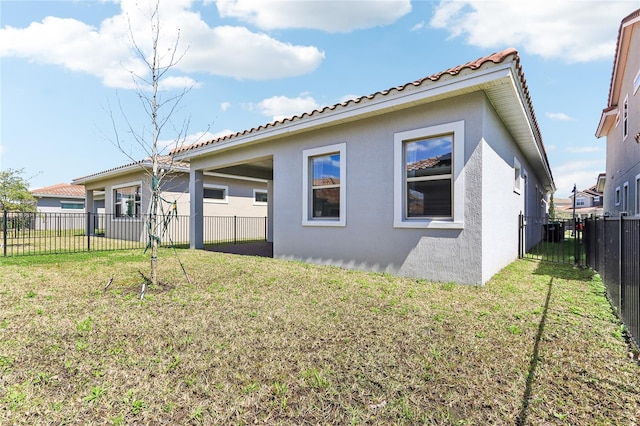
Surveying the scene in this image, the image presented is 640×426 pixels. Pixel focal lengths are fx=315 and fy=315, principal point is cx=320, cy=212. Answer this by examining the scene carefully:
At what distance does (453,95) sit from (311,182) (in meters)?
3.62

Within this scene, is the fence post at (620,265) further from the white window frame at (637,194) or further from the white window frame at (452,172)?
the white window frame at (637,194)

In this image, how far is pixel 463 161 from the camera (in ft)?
17.5

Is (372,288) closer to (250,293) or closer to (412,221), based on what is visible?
(412,221)

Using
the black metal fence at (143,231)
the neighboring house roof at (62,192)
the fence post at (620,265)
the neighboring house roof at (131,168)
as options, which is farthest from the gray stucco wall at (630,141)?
the neighboring house roof at (62,192)

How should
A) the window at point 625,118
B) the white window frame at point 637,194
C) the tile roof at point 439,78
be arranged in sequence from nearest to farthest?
the tile roof at point 439,78 → the white window frame at point 637,194 → the window at point 625,118

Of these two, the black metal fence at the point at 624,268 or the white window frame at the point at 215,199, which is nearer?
the black metal fence at the point at 624,268

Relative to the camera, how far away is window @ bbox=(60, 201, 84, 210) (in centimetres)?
2806

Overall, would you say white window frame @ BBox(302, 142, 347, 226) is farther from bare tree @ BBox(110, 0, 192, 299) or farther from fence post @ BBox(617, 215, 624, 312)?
fence post @ BBox(617, 215, 624, 312)

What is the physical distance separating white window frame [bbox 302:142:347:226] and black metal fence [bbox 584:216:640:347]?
14.2ft

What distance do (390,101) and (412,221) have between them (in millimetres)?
2241

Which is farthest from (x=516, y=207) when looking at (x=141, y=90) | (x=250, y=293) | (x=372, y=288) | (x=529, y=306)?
(x=141, y=90)

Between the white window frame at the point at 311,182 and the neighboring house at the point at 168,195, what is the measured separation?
23.8 ft

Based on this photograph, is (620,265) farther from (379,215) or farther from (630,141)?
(630,141)

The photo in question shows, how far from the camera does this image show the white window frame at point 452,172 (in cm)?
536
